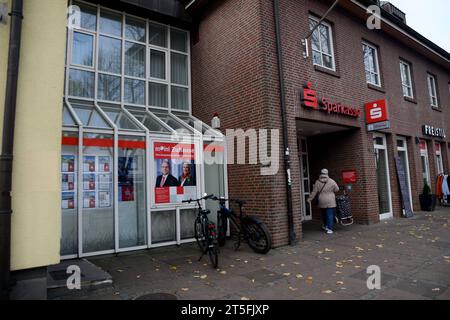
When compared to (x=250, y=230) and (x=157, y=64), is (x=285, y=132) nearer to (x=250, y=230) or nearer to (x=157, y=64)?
(x=250, y=230)

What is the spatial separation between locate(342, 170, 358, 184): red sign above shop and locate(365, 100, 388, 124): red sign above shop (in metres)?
1.69

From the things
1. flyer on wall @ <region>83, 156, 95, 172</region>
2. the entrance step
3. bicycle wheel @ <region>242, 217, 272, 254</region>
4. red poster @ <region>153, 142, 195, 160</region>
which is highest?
red poster @ <region>153, 142, 195, 160</region>

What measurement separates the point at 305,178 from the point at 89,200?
752 cm

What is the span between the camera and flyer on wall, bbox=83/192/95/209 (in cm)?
646

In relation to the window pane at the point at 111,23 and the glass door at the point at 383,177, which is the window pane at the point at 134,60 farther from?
the glass door at the point at 383,177

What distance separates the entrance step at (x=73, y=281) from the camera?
→ 417 cm

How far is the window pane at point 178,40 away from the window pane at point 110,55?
1776 millimetres

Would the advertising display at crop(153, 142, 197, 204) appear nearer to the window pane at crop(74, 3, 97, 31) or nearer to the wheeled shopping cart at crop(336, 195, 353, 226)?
the window pane at crop(74, 3, 97, 31)

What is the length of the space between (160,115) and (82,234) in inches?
159

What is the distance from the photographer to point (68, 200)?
629cm

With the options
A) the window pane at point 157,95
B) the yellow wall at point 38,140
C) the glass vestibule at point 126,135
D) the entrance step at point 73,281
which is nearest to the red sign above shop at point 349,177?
the glass vestibule at point 126,135

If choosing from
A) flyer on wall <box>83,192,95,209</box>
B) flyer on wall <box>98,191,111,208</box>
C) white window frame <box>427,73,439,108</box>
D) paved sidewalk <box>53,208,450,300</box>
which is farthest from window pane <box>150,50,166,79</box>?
white window frame <box>427,73,439,108</box>

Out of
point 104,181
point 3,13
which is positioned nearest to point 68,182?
point 104,181
